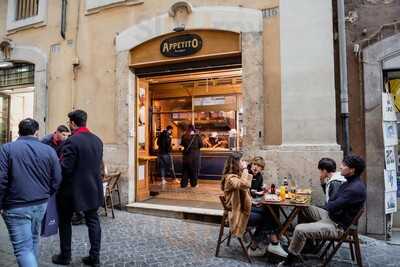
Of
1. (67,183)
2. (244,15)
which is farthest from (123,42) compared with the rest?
(67,183)

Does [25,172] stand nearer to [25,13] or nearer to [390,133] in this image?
[390,133]

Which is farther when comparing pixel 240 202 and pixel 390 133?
pixel 390 133

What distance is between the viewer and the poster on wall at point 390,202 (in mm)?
5191

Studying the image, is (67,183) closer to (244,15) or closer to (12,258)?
(12,258)

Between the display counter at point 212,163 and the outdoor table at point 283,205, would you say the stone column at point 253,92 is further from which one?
the display counter at point 212,163

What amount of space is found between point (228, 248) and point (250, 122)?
2.32 m

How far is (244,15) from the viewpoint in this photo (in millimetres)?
6086

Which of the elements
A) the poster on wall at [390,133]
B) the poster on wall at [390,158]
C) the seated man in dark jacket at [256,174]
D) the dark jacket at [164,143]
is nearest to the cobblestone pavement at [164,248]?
the seated man in dark jacket at [256,174]

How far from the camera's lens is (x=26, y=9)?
9.21 m

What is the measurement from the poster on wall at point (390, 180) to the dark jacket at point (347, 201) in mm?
1795

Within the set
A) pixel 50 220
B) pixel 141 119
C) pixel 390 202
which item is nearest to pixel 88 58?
pixel 141 119

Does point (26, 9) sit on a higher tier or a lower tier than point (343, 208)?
higher

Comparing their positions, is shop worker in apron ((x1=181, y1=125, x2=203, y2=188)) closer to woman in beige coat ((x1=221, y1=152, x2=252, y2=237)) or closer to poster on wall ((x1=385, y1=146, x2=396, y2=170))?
woman in beige coat ((x1=221, y1=152, x2=252, y2=237))

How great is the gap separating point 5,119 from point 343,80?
941cm
